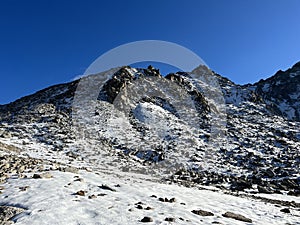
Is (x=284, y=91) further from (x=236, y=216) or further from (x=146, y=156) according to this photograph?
(x=236, y=216)

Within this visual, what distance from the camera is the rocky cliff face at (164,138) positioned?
29.1 meters

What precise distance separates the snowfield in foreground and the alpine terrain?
50 millimetres

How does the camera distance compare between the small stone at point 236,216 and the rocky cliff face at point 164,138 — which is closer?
the small stone at point 236,216

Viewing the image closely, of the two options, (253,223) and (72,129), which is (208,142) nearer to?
(72,129)

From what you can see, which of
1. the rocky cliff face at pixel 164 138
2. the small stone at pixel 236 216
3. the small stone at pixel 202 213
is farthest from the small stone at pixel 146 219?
the rocky cliff face at pixel 164 138

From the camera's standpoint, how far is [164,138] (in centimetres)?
4069

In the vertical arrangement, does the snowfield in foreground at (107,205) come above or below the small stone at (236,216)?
above

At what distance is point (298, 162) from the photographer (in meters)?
→ 35.7

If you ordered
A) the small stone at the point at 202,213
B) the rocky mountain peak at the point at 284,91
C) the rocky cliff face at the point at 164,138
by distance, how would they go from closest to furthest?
the small stone at the point at 202,213
the rocky cliff face at the point at 164,138
the rocky mountain peak at the point at 284,91

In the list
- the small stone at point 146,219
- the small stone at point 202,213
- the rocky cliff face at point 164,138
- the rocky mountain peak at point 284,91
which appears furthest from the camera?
the rocky mountain peak at point 284,91

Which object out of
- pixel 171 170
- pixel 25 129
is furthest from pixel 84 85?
pixel 171 170

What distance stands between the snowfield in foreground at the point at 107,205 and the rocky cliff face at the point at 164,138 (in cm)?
1098

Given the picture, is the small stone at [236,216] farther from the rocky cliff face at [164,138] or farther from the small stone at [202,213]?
the rocky cliff face at [164,138]

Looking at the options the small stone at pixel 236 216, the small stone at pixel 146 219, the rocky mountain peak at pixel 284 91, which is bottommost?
the small stone at pixel 236 216
